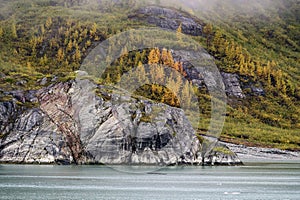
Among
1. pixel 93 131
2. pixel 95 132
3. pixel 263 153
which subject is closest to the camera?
pixel 95 132

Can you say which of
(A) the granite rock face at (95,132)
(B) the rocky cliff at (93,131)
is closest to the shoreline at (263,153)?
(B) the rocky cliff at (93,131)

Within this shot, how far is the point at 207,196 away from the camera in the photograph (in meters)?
70.6

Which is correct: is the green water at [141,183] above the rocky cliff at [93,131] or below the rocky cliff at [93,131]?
below

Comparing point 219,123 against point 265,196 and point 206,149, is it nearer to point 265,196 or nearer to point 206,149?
point 206,149

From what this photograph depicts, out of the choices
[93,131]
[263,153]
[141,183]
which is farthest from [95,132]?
[263,153]

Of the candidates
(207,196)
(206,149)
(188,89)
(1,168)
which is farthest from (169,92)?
(207,196)

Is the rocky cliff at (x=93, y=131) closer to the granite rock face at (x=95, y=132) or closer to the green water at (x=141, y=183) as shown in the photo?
the granite rock face at (x=95, y=132)

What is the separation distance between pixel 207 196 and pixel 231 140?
107 metres

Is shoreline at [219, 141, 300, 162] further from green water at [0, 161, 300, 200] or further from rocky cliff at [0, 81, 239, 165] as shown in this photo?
green water at [0, 161, 300, 200]

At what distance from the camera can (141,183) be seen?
84.9 meters

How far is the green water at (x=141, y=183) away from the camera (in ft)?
231

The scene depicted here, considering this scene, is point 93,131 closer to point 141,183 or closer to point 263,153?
point 141,183

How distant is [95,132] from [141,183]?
32086 millimetres

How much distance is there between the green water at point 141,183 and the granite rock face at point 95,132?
13.4ft
